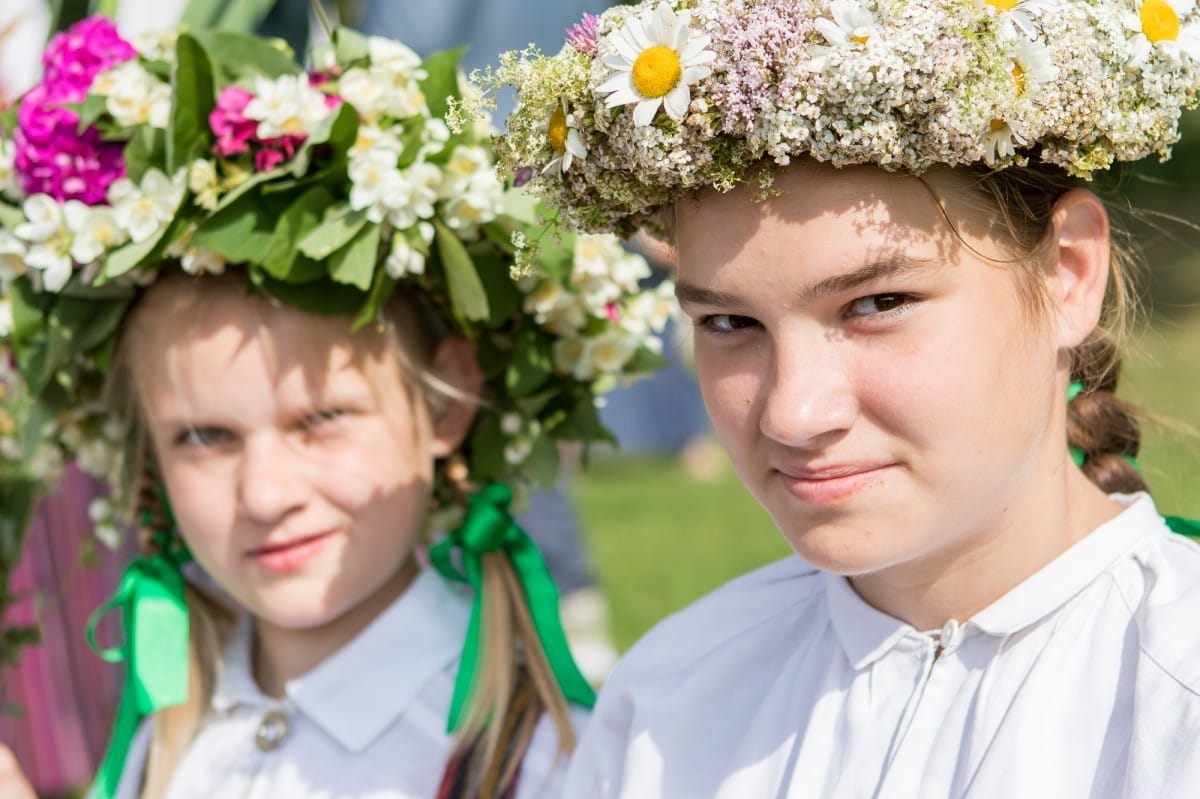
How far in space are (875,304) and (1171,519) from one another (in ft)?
2.54

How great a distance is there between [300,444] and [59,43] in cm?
92

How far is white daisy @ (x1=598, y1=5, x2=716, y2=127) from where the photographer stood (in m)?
1.91

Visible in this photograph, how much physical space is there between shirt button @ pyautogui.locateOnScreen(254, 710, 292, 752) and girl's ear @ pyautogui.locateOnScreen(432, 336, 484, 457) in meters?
0.61

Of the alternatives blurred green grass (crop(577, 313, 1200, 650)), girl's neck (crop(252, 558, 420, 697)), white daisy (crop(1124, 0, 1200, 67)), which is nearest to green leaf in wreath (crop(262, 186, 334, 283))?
girl's neck (crop(252, 558, 420, 697))

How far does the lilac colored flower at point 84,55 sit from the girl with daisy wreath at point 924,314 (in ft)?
3.50

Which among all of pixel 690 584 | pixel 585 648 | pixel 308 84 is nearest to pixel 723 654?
pixel 308 84

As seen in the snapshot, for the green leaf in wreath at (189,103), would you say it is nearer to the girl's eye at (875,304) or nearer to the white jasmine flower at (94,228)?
the white jasmine flower at (94,228)

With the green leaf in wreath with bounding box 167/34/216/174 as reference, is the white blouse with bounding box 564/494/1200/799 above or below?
below

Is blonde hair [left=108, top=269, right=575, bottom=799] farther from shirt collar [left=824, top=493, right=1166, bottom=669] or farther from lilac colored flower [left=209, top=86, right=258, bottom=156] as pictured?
shirt collar [left=824, top=493, right=1166, bottom=669]

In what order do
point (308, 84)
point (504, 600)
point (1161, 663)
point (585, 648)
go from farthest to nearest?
point (585, 648) → point (504, 600) → point (308, 84) → point (1161, 663)

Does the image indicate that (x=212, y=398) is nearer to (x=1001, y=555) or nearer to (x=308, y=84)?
(x=308, y=84)

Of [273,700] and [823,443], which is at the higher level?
[823,443]

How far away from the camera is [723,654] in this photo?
2.42m

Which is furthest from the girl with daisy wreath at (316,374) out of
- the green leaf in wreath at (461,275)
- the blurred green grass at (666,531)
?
the blurred green grass at (666,531)
